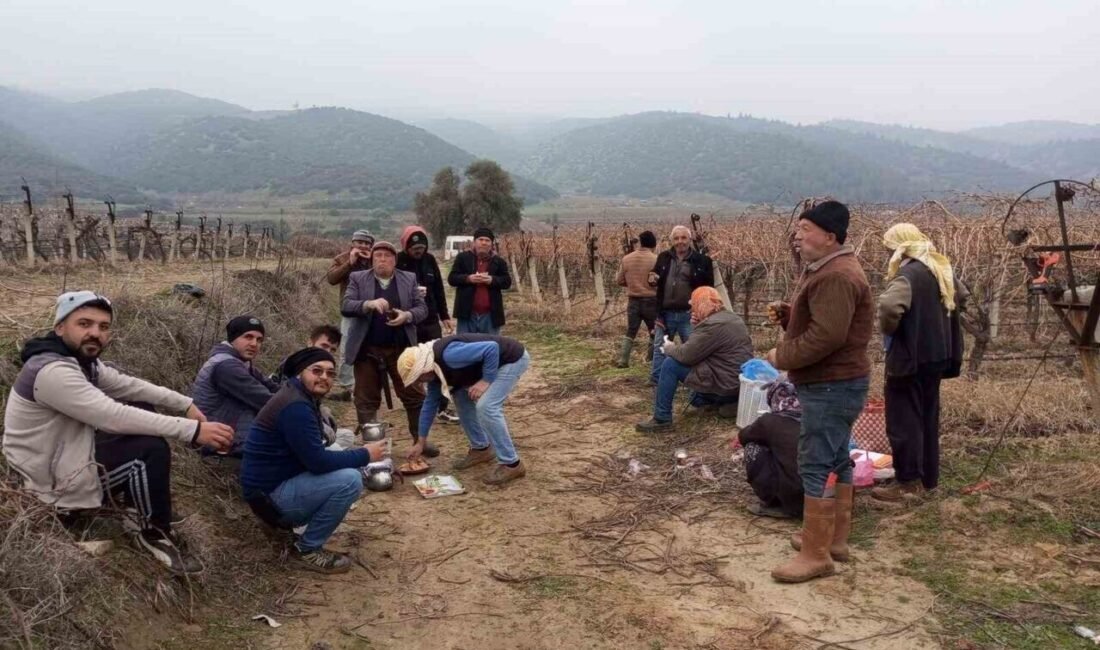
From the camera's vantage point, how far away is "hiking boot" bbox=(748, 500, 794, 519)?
13.4ft

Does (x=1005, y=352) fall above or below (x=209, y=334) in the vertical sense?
below

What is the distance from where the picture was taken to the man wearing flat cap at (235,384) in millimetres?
3939

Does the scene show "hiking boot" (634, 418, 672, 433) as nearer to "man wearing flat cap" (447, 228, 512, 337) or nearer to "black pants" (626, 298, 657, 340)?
"man wearing flat cap" (447, 228, 512, 337)

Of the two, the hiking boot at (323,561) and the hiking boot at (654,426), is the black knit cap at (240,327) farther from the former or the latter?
the hiking boot at (654,426)

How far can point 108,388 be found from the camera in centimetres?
311

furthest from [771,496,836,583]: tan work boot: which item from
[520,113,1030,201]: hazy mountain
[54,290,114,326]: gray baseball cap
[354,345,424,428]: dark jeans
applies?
[520,113,1030,201]: hazy mountain

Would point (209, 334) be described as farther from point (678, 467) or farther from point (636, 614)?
point (636, 614)

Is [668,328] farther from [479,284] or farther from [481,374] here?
[481,374]

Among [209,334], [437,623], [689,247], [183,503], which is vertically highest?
[689,247]

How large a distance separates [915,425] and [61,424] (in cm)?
432

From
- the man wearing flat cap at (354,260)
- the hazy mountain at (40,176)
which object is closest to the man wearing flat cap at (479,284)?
the man wearing flat cap at (354,260)

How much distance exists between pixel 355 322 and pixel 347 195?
89.0 meters

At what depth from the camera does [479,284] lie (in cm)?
633

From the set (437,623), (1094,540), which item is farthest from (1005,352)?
(437,623)
